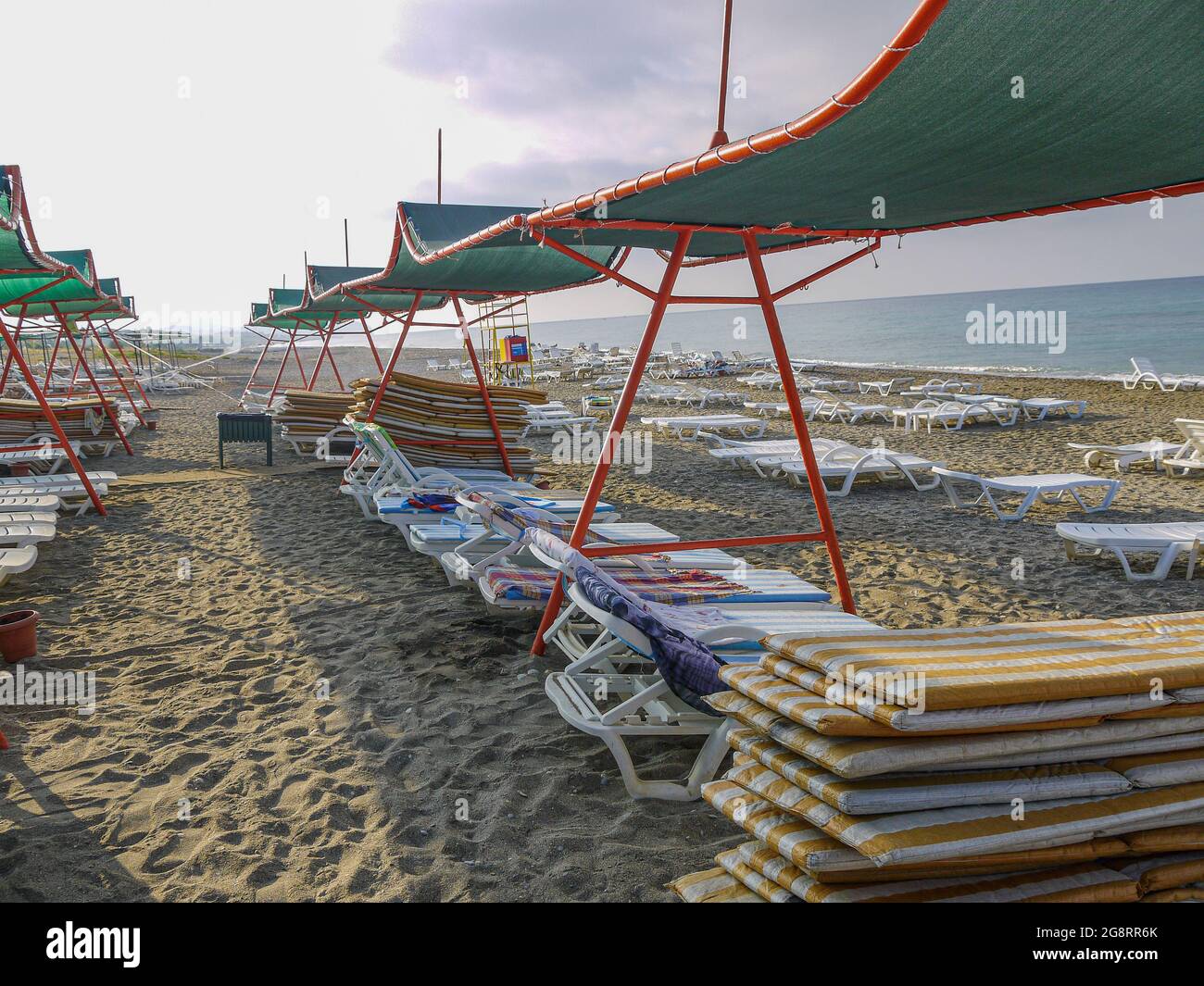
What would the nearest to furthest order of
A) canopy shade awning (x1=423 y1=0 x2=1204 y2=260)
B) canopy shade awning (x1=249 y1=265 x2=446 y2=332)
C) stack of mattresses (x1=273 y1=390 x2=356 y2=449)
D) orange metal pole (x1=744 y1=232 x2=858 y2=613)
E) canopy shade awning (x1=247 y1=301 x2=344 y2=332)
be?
canopy shade awning (x1=423 y1=0 x2=1204 y2=260) → orange metal pole (x1=744 y1=232 x2=858 y2=613) → canopy shade awning (x1=249 y1=265 x2=446 y2=332) → stack of mattresses (x1=273 y1=390 x2=356 y2=449) → canopy shade awning (x1=247 y1=301 x2=344 y2=332)

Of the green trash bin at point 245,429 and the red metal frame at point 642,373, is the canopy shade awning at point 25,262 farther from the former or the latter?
the red metal frame at point 642,373

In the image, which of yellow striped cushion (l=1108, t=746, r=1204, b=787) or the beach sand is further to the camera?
the beach sand

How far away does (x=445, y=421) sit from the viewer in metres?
9.52

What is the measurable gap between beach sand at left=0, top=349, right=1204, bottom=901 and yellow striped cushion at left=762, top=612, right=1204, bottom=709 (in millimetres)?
1096

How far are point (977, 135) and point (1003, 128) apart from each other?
0.09 m

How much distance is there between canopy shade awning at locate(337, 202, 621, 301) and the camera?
6496 mm

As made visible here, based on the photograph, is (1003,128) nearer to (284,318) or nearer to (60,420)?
(60,420)

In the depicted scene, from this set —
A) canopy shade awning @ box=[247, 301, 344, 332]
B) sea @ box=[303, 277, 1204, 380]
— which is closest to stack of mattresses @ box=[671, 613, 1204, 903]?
canopy shade awning @ box=[247, 301, 344, 332]

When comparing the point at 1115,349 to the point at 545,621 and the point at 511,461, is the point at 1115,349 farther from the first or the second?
the point at 545,621

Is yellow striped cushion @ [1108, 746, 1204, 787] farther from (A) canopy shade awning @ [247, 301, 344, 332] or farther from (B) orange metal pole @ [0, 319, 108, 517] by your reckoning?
(A) canopy shade awning @ [247, 301, 344, 332]

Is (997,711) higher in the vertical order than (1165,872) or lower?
higher

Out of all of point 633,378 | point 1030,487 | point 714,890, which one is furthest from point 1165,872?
point 1030,487
